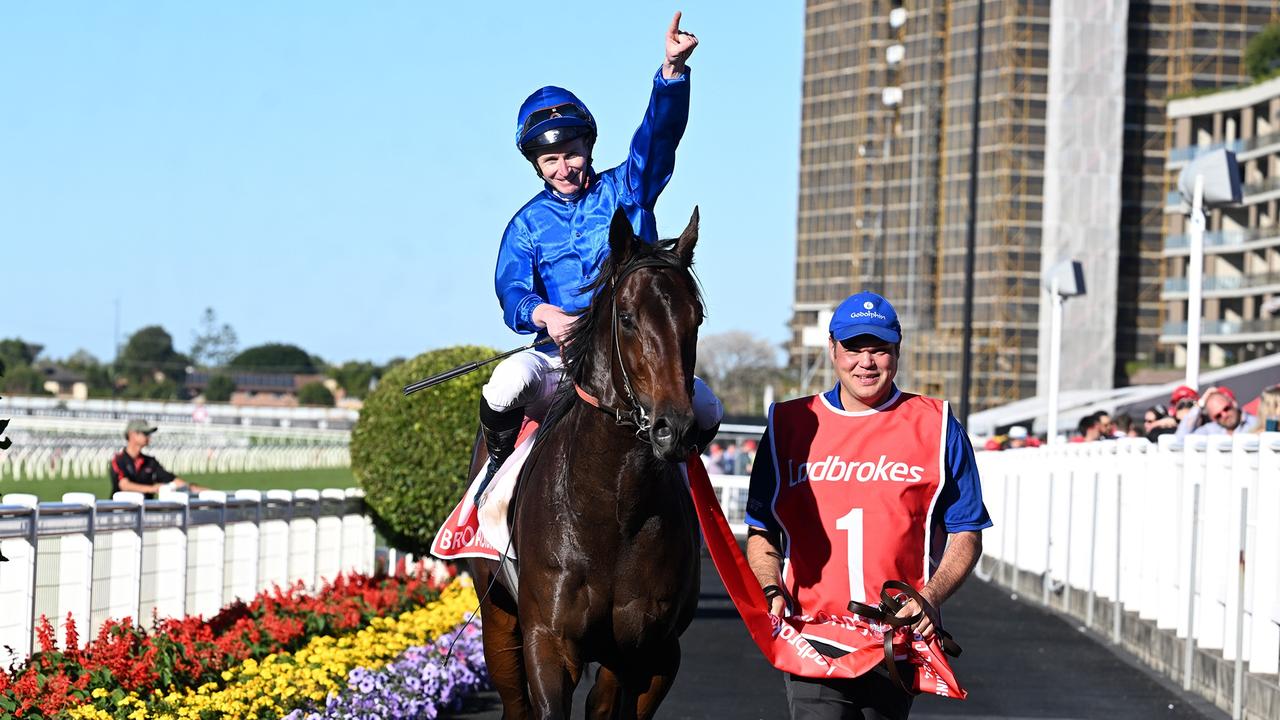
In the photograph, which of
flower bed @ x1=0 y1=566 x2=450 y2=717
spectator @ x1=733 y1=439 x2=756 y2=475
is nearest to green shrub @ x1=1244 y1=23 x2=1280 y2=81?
spectator @ x1=733 y1=439 x2=756 y2=475

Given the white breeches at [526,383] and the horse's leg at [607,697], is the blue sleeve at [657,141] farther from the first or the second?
the horse's leg at [607,697]

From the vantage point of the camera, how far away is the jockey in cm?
628

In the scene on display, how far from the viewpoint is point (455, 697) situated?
993cm

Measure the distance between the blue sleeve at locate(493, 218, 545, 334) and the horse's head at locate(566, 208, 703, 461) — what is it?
87cm

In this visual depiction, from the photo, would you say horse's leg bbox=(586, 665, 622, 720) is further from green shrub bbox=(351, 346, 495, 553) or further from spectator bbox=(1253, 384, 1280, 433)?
green shrub bbox=(351, 346, 495, 553)

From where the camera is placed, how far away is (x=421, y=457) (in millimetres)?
14500

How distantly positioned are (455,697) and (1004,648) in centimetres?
522

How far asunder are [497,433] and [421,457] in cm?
819

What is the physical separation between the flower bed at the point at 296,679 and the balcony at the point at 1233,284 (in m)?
66.5

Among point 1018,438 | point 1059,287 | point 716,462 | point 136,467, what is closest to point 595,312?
point 136,467

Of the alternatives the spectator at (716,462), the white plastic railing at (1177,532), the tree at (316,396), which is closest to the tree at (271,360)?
the tree at (316,396)

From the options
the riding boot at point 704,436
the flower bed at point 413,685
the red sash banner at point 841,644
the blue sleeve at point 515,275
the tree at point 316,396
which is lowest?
the tree at point 316,396

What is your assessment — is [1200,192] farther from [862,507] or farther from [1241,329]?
[1241,329]

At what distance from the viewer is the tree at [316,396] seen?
507 feet
